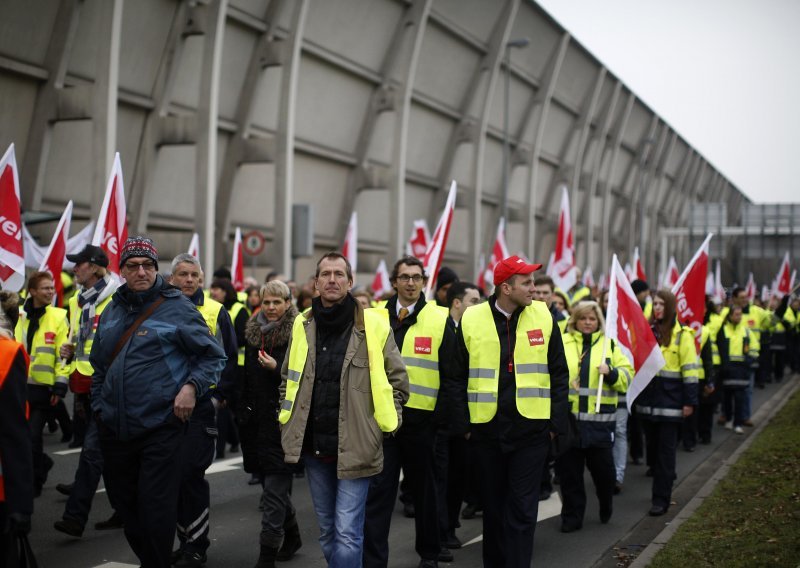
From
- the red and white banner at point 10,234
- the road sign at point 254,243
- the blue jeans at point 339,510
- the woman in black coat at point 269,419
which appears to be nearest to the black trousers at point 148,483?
the blue jeans at point 339,510

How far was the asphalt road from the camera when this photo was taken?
23.3ft

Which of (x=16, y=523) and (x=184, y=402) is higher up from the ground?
(x=184, y=402)

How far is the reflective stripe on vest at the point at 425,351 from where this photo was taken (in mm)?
6931

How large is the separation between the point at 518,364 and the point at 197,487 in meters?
2.35

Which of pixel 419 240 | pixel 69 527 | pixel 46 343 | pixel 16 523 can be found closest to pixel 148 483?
pixel 16 523

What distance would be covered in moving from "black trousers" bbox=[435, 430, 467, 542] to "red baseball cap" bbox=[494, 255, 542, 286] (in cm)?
134

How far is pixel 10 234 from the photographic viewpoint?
9.72m

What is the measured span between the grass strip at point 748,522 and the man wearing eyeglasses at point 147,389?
128 inches

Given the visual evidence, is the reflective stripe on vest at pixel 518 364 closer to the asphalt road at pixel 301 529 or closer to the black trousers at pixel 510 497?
the black trousers at pixel 510 497

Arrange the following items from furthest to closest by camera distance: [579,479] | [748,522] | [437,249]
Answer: [437,249]
[579,479]
[748,522]

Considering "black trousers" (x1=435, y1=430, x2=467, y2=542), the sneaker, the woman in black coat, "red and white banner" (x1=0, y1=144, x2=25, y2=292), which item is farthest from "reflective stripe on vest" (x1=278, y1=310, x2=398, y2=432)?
"red and white banner" (x1=0, y1=144, x2=25, y2=292)

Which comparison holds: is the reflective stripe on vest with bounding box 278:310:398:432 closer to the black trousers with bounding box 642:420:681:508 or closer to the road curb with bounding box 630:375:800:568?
the road curb with bounding box 630:375:800:568

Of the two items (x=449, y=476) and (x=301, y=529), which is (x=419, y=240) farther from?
(x=449, y=476)

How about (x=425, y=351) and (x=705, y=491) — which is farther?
(x=705, y=491)
